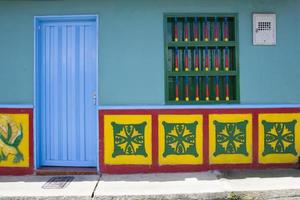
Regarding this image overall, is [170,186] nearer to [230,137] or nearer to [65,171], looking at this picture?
[230,137]

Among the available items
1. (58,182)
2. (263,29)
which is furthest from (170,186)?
(263,29)

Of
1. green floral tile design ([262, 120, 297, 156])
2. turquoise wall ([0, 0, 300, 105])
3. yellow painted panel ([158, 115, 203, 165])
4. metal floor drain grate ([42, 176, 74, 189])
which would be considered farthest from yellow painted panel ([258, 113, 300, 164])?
metal floor drain grate ([42, 176, 74, 189])

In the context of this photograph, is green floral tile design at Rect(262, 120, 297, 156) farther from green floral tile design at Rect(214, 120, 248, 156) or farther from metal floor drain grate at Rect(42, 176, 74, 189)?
metal floor drain grate at Rect(42, 176, 74, 189)

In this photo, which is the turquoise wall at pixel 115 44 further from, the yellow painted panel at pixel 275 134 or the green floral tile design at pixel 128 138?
the yellow painted panel at pixel 275 134

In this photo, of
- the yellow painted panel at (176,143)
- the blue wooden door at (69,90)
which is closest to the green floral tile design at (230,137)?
the yellow painted panel at (176,143)

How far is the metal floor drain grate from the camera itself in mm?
5195

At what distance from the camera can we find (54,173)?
5.77 metres

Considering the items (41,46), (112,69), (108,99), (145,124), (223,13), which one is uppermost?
(223,13)

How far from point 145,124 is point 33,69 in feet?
6.17

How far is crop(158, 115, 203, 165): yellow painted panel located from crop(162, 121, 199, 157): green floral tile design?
3 cm

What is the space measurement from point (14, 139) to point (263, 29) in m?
4.14

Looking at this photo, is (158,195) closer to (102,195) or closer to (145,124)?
(102,195)

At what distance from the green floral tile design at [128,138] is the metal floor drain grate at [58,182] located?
75 centimetres

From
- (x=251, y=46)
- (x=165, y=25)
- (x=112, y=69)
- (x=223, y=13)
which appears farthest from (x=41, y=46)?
(x=251, y=46)
